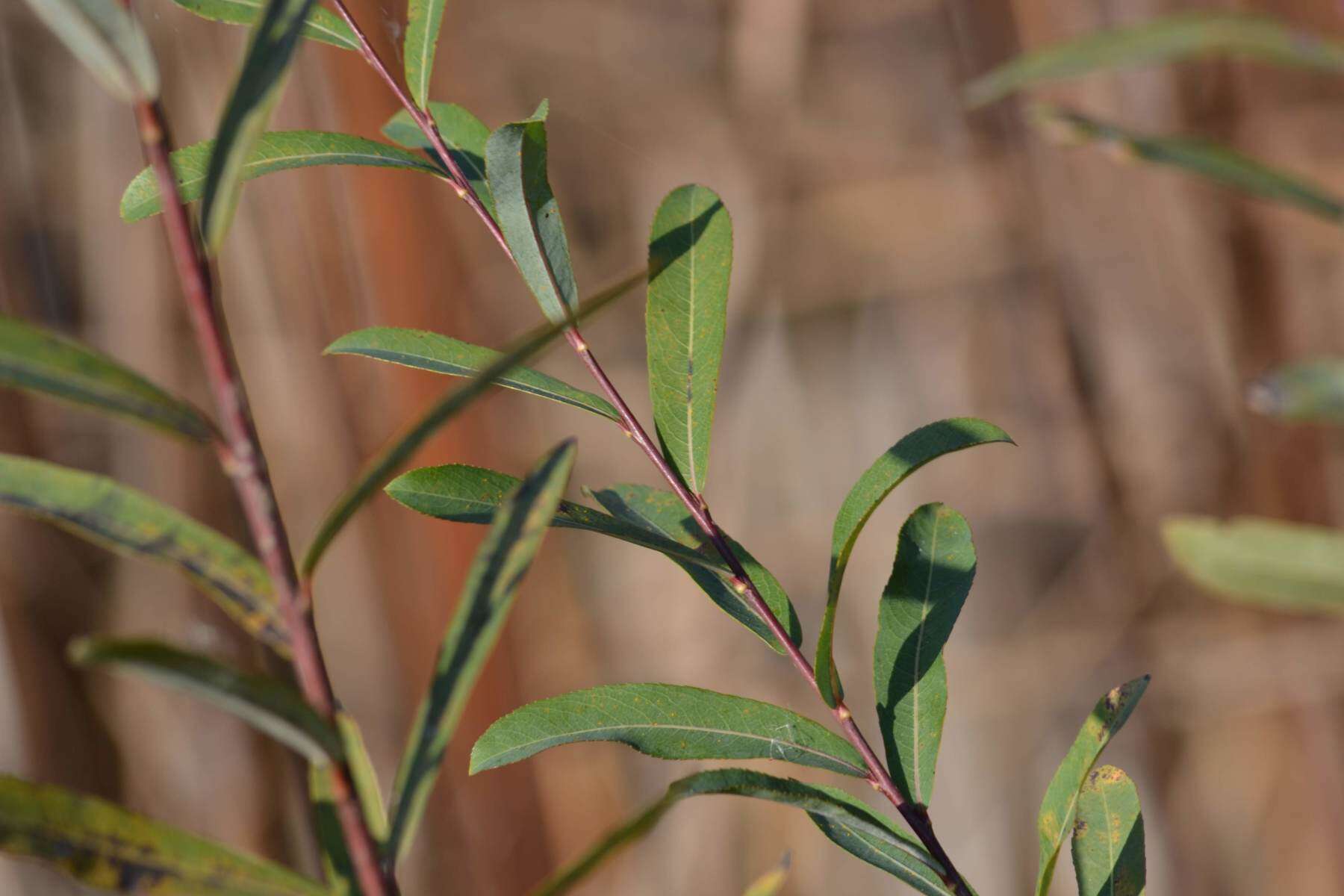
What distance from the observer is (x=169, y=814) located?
4.26ft

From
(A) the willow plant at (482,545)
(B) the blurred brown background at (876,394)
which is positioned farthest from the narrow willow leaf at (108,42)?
(B) the blurred brown background at (876,394)

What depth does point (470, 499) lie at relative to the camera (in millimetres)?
321

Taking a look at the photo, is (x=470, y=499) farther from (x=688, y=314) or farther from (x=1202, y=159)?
(x=1202, y=159)

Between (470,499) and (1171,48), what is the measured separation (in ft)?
0.69

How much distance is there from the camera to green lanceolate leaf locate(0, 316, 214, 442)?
0.65 ft

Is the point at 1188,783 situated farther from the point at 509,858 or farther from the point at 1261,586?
the point at 1261,586

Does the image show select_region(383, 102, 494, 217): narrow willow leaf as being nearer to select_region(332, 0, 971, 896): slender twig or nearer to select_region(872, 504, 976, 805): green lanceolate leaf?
select_region(332, 0, 971, 896): slender twig

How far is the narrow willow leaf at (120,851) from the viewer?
19cm

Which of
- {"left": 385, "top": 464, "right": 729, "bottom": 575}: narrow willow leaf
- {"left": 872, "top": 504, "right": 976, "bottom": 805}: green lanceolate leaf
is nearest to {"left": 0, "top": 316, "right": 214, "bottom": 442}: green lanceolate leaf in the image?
{"left": 385, "top": 464, "right": 729, "bottom": 575}: narrow willow leaf

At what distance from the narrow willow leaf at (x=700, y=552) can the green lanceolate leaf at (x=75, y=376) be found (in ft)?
0.50

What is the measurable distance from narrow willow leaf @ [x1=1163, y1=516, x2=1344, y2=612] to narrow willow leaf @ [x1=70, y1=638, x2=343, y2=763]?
0.50 feet

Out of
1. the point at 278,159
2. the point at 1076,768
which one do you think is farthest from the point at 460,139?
the point at 1076,768

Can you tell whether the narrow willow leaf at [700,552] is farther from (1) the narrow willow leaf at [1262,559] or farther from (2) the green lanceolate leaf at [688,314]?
(1) the narrow willow leaf at [1262,559]

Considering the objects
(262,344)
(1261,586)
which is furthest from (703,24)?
(1261,586)
